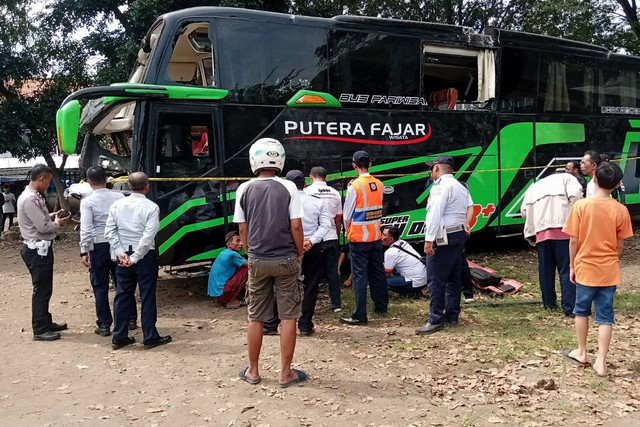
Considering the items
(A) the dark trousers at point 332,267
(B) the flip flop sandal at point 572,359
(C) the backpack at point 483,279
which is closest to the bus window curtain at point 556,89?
(C) the backpack at point 483,279

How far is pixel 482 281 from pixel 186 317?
3.98 m

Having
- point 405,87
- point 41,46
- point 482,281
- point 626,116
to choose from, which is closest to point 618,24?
point 626,116

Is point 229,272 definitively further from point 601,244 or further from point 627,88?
point 627,88

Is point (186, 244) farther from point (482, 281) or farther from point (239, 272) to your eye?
point (482, 281)

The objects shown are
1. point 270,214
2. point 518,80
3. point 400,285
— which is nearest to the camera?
point 270,214

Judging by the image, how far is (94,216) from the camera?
598 cm

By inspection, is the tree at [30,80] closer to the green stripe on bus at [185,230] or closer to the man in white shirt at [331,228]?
the green stripe on bus at [185,230]

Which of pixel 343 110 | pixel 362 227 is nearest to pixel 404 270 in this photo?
pixel 362 227

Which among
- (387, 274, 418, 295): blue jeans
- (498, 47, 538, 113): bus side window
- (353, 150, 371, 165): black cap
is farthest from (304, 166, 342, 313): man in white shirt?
(498, 47, 538, 113): bus side window

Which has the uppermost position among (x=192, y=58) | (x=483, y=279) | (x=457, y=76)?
(x=192, y=58)

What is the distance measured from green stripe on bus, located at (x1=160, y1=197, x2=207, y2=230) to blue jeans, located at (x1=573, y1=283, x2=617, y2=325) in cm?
462

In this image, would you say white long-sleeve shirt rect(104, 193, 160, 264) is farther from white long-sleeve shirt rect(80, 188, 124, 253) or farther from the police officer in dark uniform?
the police officer in dark uniform

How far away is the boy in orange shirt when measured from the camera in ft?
14.6

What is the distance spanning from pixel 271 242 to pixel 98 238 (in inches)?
106
